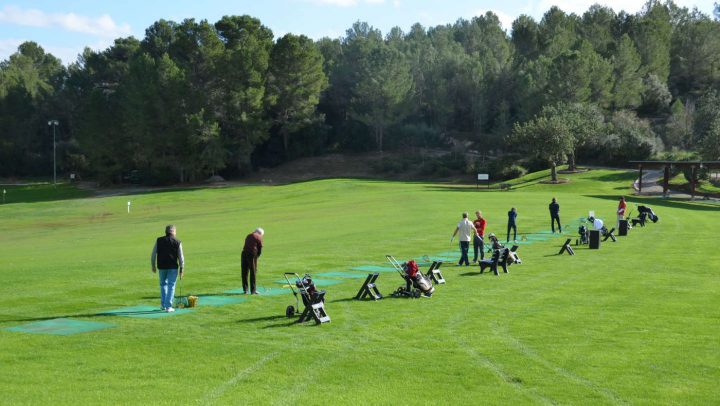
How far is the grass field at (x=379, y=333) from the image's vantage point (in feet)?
37.0

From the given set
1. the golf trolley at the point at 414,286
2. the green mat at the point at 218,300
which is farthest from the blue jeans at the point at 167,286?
the golf trolley at the point at 414,286

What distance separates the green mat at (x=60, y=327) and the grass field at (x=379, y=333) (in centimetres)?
28

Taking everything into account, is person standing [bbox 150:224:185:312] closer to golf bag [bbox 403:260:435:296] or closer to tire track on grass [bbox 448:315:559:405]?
golf bag [bbox 403:260:435:296]

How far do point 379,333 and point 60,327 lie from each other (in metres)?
7.23

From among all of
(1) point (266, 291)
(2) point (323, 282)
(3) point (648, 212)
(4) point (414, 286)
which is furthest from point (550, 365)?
(3) point (648, 212)

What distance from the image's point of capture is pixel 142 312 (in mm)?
17219

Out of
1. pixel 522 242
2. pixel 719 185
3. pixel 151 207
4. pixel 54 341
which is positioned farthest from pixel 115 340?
pixel 719 185

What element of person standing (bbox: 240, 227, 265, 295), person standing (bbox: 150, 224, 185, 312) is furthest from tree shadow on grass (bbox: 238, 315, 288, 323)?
person standing (bbox: 240, 227, 265, 295)

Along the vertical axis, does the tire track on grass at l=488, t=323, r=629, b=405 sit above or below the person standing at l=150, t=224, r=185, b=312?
below

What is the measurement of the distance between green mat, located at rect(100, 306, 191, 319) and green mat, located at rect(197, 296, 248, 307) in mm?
1014

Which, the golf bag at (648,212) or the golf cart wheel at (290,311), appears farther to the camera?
the golf bag at (648,212)

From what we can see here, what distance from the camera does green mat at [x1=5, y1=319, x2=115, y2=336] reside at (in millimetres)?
14984

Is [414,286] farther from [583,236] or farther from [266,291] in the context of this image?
[583,236]

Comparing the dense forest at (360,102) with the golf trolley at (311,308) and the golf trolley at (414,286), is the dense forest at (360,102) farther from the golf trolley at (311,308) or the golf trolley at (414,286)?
the golf trolley at (311,308)
